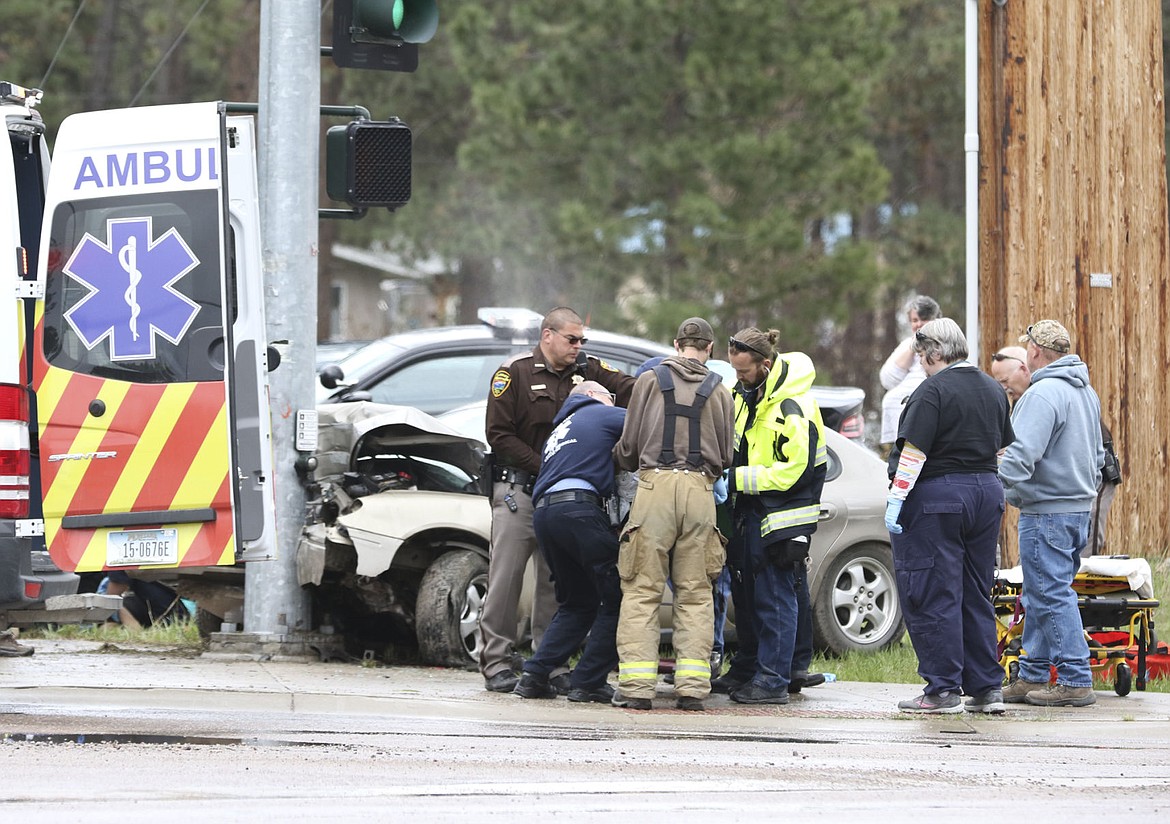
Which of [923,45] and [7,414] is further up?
[923,45]

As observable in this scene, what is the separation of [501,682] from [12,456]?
2.64 m

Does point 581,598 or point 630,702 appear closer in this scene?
point 630,702

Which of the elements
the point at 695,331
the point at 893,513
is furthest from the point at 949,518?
the point at 695,331

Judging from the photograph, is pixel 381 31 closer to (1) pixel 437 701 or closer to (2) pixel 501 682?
(2) pixel 501 682

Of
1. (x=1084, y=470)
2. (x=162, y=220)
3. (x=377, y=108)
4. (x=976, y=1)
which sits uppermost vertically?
(x=377, y=108)

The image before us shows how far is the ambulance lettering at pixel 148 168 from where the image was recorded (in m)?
8.19

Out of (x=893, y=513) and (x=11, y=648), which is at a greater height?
(x=893, y=513)

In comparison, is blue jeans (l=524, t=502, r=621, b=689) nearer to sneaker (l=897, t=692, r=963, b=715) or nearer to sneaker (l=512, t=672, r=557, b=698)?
sneaker (l=512, t=672, r=557, b=698)

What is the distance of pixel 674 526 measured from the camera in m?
8.39

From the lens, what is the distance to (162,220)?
8227 mm

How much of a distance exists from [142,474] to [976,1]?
22.6 ft

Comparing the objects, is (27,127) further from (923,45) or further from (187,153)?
(923,45)

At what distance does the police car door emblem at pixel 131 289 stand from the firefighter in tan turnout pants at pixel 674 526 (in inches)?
87.7

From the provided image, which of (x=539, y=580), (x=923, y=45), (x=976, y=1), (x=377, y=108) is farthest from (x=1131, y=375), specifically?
(x=377, y=108)
